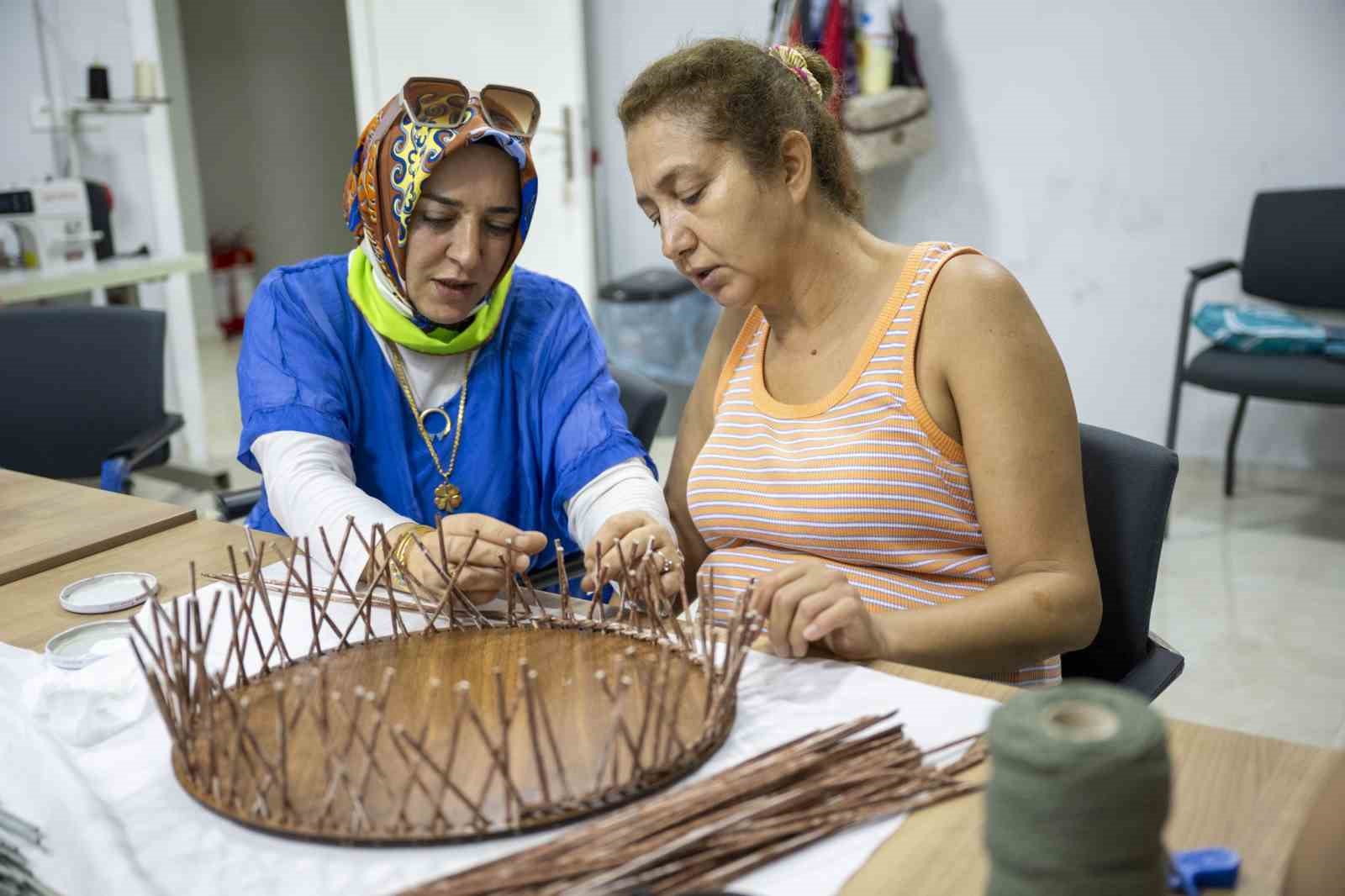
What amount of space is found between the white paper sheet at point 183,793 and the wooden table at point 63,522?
325 mm

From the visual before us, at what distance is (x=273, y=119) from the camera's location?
273 inches

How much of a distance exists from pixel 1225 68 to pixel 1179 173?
337mm

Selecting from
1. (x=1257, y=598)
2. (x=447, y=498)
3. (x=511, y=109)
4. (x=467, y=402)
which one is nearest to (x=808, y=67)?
(x=511, y=109)

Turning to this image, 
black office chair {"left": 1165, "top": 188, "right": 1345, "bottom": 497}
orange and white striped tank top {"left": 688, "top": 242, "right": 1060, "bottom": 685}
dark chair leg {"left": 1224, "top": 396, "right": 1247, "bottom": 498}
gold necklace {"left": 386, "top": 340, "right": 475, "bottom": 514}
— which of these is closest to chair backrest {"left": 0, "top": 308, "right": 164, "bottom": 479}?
gold necklace {"left": 386, "top": 340, "right": 475, "bottom": 514}

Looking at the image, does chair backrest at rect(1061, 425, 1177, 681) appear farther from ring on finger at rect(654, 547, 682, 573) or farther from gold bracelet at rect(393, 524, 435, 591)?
gold bracelet at rect(393, 524, 435, 591)

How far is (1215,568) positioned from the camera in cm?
310

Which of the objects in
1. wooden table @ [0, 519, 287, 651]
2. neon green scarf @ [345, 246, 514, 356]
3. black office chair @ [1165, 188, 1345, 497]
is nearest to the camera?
wooden table @ [0, 519, 287, 651]

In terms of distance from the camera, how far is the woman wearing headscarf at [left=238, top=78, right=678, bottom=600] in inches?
57.4

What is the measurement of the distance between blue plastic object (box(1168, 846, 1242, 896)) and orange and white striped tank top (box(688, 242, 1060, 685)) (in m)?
0.54

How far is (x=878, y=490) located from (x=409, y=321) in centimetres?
68

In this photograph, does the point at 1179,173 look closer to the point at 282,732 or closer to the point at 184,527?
the point at 184,527

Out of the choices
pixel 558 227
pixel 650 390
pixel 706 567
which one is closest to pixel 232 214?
pixel 558 227

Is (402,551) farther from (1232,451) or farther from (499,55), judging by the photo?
(499,55)

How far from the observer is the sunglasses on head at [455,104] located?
149cm
